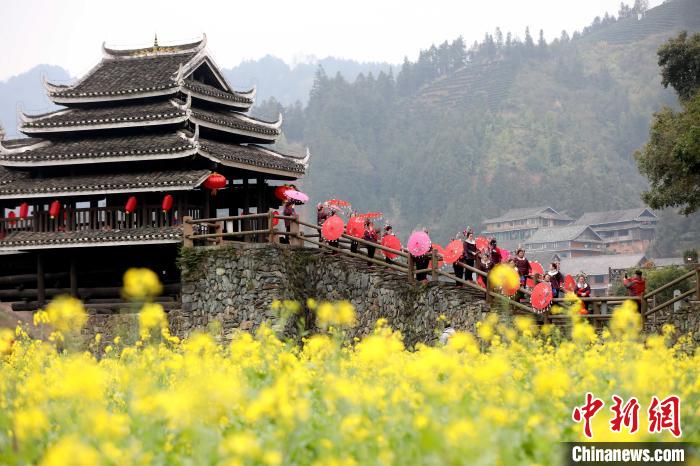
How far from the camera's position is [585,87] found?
16450 cm

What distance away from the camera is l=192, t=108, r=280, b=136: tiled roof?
A: 29.7 metres

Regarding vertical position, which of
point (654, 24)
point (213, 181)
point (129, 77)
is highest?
point (654, 24)

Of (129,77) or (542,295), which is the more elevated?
(129,77)

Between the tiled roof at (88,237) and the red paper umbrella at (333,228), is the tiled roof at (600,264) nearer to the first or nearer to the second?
the red paper umbrella at (333,228)

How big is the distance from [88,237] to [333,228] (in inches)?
279

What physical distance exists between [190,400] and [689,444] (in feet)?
15.6

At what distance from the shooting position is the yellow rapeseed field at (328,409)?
7.94 m

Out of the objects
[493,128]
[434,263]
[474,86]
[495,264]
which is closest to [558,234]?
[493,128]

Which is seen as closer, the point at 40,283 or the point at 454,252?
the point at 454,252

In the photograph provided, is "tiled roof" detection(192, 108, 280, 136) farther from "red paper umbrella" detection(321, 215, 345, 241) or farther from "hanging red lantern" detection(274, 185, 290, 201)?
"red paper umbrella" detection(321, 215, 345, 241)

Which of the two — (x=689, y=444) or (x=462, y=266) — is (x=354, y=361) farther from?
(x=462, y=266)

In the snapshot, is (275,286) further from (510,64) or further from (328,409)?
(510,64)

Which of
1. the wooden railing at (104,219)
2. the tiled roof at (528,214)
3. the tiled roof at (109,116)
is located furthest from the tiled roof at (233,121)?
the tiled roof at (528,214)

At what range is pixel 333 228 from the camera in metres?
25.9
